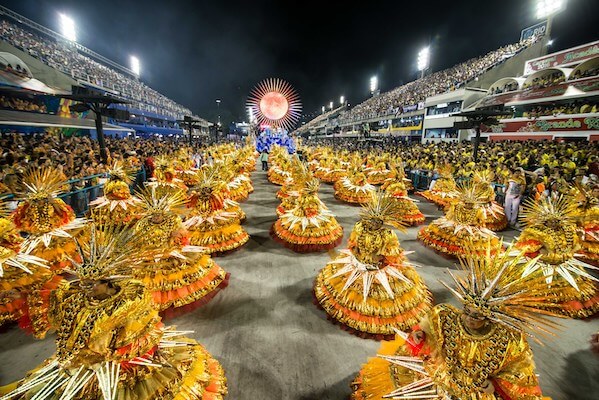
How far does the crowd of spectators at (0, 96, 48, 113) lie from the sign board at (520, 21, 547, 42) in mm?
41634

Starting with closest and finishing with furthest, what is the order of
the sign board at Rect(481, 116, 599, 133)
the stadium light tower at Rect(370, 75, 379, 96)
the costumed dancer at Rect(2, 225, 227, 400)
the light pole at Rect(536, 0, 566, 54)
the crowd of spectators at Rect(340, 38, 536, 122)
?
1. the costumed dancer at Rect(2, 225, 227, 400)
2. the sign board at Rect(481, 116, 599, 133)
3. the light pole at Rect(536, 0, 566, 54)
4. the crowd of spectators at Rect(340, 38, 536, 122)
5. the stadium light tower at Rect(370, 75, 379, 96)

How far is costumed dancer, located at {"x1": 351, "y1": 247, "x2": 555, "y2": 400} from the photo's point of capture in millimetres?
1721

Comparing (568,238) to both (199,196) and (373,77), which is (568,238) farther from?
(373,77)

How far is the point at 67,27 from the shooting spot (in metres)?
34.3

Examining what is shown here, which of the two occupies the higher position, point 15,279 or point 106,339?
point 106,339

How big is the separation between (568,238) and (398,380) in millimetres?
3453

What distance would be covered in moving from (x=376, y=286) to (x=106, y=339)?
2.81 metres

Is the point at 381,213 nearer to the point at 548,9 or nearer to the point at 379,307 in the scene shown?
the point at 379,307

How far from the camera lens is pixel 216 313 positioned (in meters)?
3.71

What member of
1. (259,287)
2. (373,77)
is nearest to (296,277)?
(259,287)

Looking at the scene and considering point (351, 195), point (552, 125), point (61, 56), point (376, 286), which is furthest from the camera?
point (61, 56)

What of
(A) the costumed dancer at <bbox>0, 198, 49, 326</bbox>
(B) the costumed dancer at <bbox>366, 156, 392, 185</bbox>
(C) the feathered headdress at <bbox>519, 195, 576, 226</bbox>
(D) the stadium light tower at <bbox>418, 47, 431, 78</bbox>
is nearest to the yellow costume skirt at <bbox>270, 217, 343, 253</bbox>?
(C) the feathered headdress at <bbox>519, 195, 576, 226</bbox>

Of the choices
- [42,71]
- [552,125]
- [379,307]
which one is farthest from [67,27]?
[552,125]

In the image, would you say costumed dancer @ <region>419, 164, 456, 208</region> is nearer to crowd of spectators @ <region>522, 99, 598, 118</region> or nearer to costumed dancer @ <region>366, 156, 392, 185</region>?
costumed dancer @ <region>366, 156, 392, 185</region>
